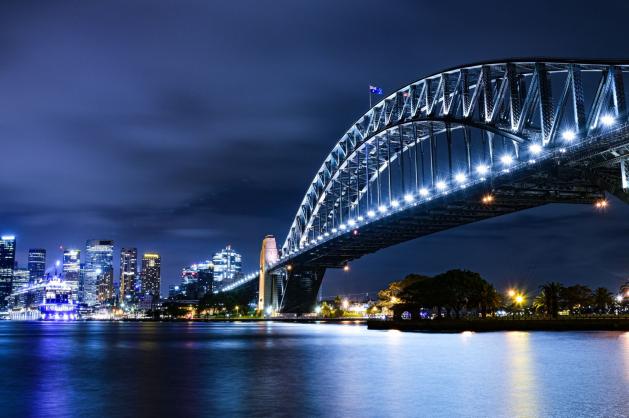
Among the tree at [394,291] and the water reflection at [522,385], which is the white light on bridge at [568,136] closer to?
the water reflection at [522,385]

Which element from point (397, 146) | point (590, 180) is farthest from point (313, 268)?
point (590, 180)

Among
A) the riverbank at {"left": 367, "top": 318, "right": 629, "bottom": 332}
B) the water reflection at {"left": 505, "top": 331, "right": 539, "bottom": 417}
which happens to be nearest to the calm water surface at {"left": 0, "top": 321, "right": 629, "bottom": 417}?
the water reflection at {"left": 505, "top": 331, "right": 539, "bottom": 417}

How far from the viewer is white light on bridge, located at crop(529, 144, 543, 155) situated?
47.2 meters

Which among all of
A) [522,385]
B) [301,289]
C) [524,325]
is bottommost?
[522,385]

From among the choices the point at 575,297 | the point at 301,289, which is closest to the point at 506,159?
the point at 575,297

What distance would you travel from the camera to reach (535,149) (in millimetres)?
47719

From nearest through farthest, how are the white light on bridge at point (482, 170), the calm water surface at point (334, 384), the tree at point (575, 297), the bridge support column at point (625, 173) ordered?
the calm water surface at point (334, 384), the bridge support column at point (625, 173), the white light on bridge at point (482, 170), the tree at point (575, 297)

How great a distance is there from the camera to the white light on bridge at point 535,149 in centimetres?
4723

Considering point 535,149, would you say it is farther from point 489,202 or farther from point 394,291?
point 394,291

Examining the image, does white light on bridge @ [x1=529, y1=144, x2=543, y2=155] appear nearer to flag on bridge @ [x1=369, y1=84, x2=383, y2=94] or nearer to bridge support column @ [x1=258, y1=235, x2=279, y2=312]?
flag on bridge @ [x1=369, y1=84, x2=383, y2=94]

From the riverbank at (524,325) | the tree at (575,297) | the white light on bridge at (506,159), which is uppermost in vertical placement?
the white light on bridge at (506,159)

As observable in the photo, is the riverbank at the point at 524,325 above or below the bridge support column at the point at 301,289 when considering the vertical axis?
below

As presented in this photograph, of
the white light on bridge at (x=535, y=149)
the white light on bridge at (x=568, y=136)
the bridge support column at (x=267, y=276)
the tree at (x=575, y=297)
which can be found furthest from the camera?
the bridge support column at (x=267, y=276)

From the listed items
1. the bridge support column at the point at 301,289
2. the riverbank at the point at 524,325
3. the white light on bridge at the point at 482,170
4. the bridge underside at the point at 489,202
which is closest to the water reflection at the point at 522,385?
the bridge underside at the point at 489,202
